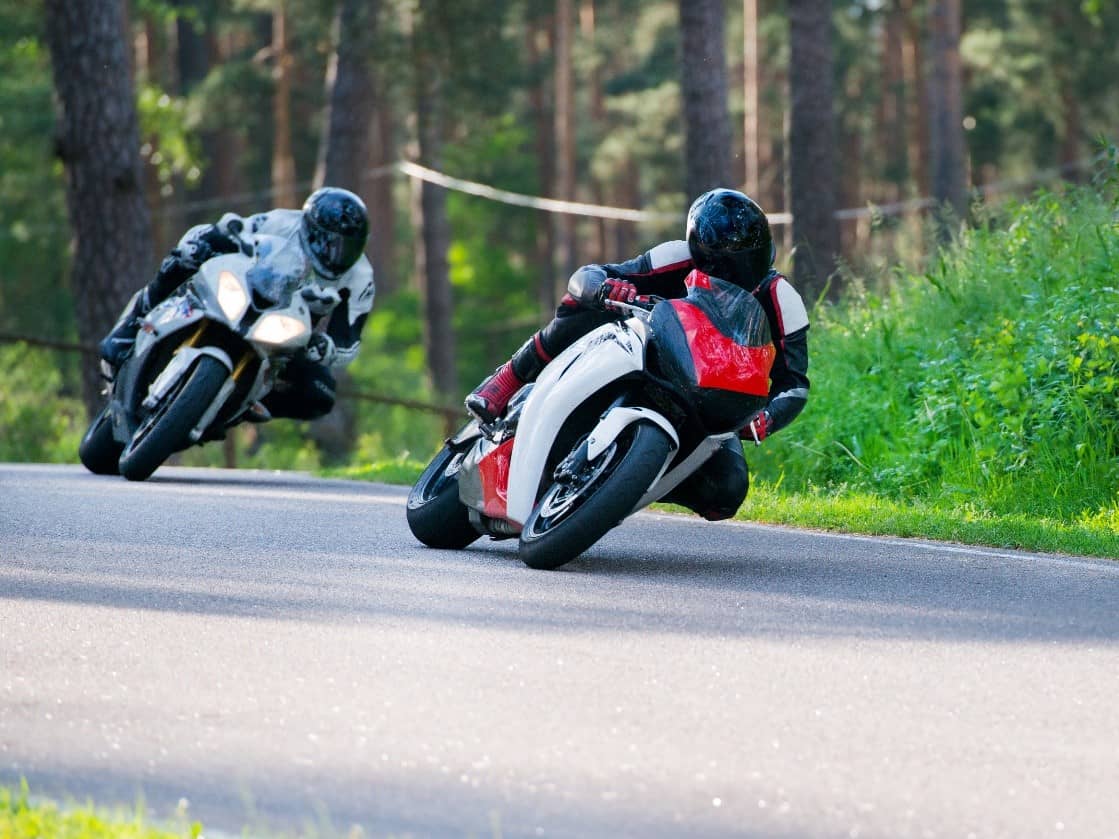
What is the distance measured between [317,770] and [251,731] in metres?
0.46

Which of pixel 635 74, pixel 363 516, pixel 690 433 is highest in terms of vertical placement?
pixel 635 74

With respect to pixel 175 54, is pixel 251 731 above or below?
below

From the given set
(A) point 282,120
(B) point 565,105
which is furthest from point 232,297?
(B) point 565,105

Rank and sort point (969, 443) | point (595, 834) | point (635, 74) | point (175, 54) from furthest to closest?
point (635, 74) < point (175, 54) < point (969, 443) < point (595, 834)

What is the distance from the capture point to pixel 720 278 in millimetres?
8219

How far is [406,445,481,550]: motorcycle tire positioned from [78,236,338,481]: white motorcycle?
3637 mm

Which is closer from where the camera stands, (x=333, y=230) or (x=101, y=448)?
(x=333, y=230)

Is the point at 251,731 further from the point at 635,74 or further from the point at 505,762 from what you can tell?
the point at 635,74

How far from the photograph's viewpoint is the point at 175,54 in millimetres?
48656

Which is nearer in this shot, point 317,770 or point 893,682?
point 317,770

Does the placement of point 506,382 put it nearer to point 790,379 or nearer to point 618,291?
point 618,291

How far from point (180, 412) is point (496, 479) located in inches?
176

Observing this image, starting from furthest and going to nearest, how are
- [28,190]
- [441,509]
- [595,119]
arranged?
1. [595,119]
2. [28,190]
3. [441,509]

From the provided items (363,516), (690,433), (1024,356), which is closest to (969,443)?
(1024,356)
